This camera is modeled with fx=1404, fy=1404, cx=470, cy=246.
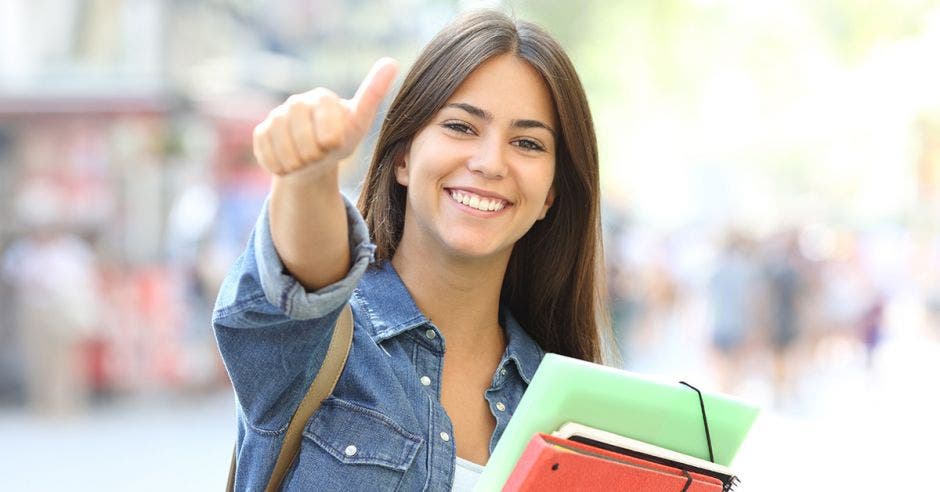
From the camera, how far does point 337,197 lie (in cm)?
179

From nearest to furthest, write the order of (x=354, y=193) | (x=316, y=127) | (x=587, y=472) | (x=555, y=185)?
(x=316, y=127) → (x=587, y=472) → (x=555, y=185) → (x=354, y=193)

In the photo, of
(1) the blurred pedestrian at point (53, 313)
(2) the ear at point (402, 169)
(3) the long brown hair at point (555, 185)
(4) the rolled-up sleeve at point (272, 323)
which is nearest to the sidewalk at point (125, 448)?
(1) the blurred pedestrian at point (53, 313)

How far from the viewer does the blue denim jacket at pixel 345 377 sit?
182 centimetres

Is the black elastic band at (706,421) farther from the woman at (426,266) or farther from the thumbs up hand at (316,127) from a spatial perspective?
the thumbs up hand at (316,127)

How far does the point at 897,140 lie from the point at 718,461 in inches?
897

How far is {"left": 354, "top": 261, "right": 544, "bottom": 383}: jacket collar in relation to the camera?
88.4 inches

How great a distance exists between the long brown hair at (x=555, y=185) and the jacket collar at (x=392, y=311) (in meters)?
0.08

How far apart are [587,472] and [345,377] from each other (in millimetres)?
403

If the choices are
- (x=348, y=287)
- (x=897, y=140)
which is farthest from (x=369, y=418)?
(x=897, y=140)

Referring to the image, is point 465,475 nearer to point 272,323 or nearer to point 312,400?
point 312,400

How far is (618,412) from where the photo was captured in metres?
1.96

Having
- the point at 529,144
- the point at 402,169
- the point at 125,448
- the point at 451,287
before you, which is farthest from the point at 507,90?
the point at 125,448

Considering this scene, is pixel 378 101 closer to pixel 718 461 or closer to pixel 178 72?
pixel 718 461

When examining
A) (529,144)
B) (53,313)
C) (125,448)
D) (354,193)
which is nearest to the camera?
(529,144)
